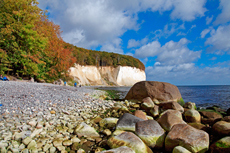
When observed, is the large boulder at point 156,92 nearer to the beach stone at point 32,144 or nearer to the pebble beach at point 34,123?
the pebble beach at point 34,123

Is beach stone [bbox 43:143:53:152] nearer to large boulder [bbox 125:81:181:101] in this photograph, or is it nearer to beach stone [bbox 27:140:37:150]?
beach stone [bbox 27:140:37:150]

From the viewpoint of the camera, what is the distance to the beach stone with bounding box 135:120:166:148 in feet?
11.1

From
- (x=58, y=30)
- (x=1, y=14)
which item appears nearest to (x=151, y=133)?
(x=1, y=14)

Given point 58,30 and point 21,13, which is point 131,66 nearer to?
point 58,30

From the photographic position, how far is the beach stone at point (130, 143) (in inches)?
115

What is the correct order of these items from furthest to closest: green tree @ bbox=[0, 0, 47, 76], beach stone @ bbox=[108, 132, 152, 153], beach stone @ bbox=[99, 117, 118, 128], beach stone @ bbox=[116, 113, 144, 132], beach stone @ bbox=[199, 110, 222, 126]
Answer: green tree @ bbox=[0, 0, 47, 76]
beach stone @ bbox=[199, 110, 222, 126]
beach stone @ bbox=[99, 117, 118, 128]
beach stone @ bbox=[116, 113, 144, 132]
beach stone @ bbox=[108, 132, 152, 153]

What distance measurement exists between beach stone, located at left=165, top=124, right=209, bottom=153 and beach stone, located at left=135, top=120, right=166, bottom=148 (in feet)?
0.58

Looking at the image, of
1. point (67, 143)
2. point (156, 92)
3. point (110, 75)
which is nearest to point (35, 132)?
point (67, 143)

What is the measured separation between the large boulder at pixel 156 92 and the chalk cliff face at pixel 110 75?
29.0m

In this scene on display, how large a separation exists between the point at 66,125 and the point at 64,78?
67.3 feet

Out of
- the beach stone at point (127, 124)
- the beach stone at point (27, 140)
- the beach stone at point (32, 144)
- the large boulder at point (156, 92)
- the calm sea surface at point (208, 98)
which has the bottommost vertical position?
the calm sea surface at point (208, 98)

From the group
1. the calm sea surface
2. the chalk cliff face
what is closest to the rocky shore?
the calm sea surface

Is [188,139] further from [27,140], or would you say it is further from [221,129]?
[27,140]

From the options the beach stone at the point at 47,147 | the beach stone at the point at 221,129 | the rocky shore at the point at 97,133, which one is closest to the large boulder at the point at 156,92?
the rocky shore at the point at 97,133
